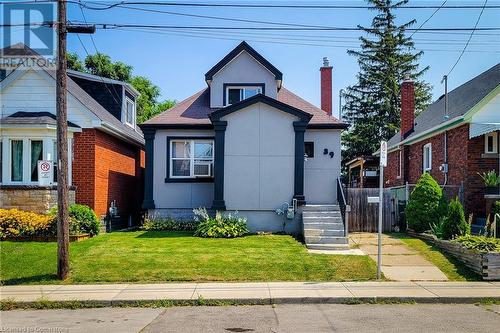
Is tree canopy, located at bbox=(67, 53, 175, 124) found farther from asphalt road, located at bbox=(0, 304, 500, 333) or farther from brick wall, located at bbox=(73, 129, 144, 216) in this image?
asphalt road, located at bbox=(0, 304, 500, 333)

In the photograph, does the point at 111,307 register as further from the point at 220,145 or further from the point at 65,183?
the point at 220,145

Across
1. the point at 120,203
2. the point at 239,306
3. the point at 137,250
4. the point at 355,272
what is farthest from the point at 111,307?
the point at 120,203

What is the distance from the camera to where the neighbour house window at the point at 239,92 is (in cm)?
2033

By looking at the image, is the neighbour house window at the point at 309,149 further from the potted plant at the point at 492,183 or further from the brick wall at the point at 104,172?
the brick wall at the point at 104,172

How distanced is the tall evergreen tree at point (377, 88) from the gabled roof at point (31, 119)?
3364 centimetres

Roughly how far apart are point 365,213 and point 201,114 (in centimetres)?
765

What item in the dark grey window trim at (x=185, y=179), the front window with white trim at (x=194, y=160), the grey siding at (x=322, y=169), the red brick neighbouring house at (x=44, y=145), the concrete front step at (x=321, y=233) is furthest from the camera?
the front window with white trim at (x=194, y=160)

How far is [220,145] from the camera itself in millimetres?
17625

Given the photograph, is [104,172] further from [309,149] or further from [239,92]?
[309,149]

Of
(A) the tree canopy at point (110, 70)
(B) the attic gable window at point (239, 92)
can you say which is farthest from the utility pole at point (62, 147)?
(A) the tree canopy at point (110, 70)

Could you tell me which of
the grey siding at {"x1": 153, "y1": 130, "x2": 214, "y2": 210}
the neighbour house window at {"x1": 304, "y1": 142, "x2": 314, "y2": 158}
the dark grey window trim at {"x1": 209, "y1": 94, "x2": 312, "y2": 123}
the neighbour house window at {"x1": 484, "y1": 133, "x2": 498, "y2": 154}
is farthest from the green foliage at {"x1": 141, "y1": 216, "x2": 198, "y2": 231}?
the neighbour house window at {"x1": 484, "y1": 133, "x2": 498, "y2": 154}

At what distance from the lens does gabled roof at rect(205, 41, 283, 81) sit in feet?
65.8

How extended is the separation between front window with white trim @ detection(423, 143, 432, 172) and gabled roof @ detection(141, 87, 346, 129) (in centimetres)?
607

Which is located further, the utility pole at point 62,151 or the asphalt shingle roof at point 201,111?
the asphalt shingle roof at point 201,111
